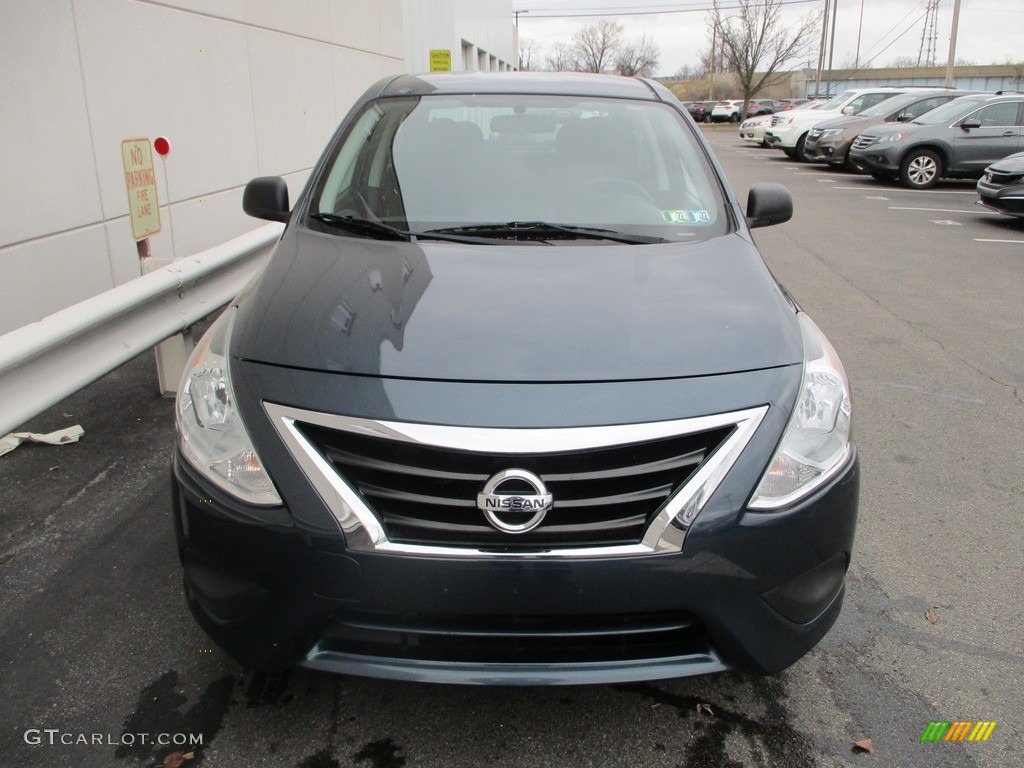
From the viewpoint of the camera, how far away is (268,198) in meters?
3.57

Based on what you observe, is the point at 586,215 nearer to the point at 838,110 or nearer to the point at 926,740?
the point at 926,740

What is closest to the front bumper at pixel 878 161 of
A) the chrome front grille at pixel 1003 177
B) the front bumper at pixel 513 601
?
the chrome front grille at pixel 1003 177

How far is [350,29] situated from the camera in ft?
39.8

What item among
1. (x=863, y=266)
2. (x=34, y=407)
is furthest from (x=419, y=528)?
(x=863, y=266)

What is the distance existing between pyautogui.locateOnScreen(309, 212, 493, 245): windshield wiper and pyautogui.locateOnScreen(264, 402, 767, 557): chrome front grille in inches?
43.8

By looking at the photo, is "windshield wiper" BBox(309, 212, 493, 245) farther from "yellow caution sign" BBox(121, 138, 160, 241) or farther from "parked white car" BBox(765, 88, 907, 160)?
"parked white car" BBox(765, 88, 907, 160)

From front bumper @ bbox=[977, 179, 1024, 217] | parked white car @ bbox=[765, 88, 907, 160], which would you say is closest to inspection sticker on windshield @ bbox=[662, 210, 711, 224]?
front bumper @ bbox=[977, 179, 1024, 217]

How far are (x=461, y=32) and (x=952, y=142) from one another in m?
13.4

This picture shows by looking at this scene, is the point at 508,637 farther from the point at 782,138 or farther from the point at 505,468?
the point at 782,138

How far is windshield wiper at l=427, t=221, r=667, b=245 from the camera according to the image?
9.84 feet

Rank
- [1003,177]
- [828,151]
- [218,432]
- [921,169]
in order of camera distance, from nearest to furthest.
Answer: [218,432], [1003,177], [921,169], [828,151]

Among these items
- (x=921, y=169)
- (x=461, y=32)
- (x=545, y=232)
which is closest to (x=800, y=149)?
(x=921, y=169)

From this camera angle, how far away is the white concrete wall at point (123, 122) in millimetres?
4957

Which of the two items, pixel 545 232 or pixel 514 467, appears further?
pixel 545 232
